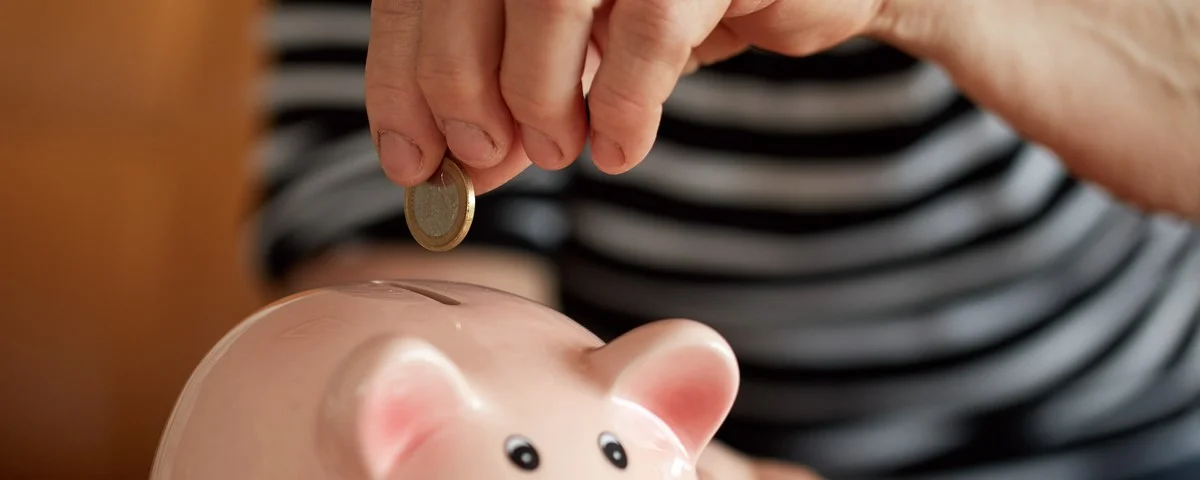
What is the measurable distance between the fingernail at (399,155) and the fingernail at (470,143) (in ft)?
0.06

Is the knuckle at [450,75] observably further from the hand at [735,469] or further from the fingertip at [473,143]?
the hand at [735,469]

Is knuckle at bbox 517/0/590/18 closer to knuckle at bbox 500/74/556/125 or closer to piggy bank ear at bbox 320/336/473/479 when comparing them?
knuckle at bbox 500/74/556/125

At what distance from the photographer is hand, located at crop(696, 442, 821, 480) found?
567mm

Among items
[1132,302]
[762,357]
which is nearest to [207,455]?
[762,357]

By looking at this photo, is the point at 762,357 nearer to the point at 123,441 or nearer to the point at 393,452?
the point at 393,452

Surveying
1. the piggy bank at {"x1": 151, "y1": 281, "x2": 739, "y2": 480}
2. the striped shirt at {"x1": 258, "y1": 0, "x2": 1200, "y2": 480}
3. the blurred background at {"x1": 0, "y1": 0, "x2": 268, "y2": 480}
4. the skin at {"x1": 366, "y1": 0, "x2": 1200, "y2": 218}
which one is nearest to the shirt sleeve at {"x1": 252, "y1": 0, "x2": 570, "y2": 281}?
the striped shirt at {"x1": 258, "y1": 0, "x2": 1200, "y2": 480}

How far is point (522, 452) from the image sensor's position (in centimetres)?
39

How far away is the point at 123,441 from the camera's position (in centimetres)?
149

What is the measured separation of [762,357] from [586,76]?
46 cm

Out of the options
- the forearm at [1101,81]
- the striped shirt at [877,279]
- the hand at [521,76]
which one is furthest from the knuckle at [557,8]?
the striped shirt at [877,279]

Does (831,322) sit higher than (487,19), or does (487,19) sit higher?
(487,19)

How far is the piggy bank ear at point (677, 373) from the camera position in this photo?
436 mm

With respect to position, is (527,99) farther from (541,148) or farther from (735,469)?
(735,469)

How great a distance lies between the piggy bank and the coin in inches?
1.2
